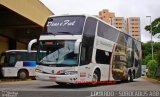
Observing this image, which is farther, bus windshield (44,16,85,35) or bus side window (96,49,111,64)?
bus side window (96,49,111,64)

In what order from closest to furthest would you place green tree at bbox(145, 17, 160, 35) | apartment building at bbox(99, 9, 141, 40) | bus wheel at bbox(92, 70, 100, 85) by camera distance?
bus wheel at bbox(92, 70, 100, 85) < green tree at bbox(145, 17, 160, 35) < apartment building at bbox(99, 9, 141, 40)

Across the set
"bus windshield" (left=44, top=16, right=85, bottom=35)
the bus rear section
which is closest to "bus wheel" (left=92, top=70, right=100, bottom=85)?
"bus windshield" (left=44, top=16, right=85, bottom=35)

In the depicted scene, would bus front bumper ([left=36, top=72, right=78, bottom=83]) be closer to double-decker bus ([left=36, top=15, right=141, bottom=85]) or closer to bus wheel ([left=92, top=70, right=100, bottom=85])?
double-decker bus ([left=36, top=15, right=141, bottom=85])

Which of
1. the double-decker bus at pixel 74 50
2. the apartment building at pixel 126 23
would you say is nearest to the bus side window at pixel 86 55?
the double-decker bus at pixel 74 50

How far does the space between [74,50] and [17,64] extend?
1625 centimetres

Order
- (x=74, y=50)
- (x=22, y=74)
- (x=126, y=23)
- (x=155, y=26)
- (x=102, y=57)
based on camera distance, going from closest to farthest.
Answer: (x=74, y=50) < (x=102, y=57) < (x=22, y=74) < (x=155, y=26) < (x=126, y=23)

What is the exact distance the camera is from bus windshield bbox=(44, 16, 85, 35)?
19.6m

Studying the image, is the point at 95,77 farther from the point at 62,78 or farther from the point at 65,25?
the point at 65,25

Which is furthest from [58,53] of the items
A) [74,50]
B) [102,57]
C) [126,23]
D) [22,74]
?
[126,23]

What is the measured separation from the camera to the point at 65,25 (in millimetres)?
19828

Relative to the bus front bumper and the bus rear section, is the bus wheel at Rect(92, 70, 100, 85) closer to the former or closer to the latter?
the bus front bumper

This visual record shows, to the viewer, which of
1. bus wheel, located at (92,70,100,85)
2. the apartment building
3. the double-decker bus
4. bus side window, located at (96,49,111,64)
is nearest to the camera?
the double-decker bus

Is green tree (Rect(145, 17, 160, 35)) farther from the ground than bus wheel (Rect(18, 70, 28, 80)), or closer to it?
farther from the ground

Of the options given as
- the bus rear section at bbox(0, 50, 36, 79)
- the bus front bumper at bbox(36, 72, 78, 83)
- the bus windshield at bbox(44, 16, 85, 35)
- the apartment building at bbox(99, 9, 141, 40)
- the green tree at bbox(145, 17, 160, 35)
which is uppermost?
the apartment building at bbox(99, 9, 141, 40)
